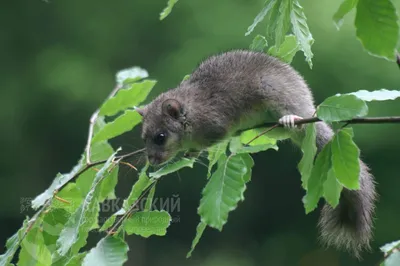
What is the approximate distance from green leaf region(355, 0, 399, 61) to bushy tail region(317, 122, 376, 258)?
24.2 inches

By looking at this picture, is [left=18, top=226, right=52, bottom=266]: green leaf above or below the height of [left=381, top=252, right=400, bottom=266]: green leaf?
below

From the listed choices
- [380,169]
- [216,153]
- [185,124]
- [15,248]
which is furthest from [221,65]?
[380,169]

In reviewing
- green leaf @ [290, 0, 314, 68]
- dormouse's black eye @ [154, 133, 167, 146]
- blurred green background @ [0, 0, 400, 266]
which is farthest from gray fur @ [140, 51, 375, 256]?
blurred green background @ [0, 0, 400, 266]

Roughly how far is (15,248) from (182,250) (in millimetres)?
8992

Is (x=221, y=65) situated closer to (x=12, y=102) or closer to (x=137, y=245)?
(x=137, y=245)

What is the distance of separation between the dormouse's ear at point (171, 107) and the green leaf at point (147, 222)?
92 cm

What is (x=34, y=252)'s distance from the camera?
1669 millimetres

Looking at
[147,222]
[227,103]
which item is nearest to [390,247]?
[147,222]

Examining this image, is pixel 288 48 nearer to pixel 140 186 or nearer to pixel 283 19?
pixel 283 19

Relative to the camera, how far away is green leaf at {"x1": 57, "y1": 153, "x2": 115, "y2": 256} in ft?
4.81

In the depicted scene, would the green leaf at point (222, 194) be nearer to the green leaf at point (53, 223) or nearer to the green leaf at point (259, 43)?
the green leaf at point (53, 223)

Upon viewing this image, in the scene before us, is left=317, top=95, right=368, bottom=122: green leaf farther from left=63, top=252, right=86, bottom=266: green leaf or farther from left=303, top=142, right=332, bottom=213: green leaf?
left=63, top=252, right=86, bottom=266: green leaf

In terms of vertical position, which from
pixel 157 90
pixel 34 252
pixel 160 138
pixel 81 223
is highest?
pixel 81 223

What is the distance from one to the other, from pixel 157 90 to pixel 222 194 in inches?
303
